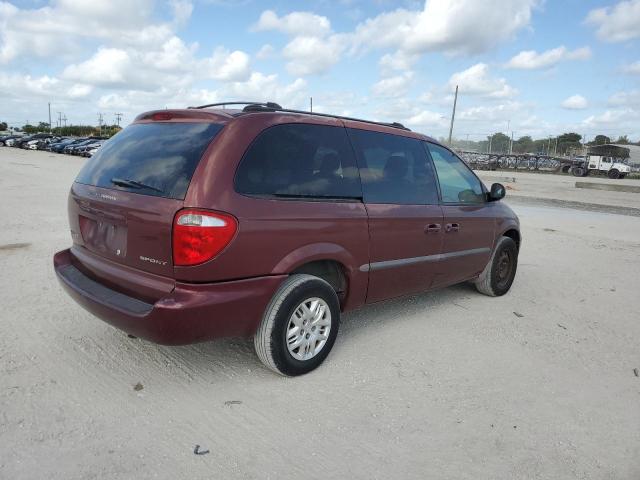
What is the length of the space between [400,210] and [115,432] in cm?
247

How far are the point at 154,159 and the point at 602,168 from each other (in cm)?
4509

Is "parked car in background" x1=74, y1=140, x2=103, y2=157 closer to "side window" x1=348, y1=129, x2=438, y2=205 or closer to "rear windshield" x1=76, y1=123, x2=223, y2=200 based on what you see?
"rear windshield" x1=76, y1=123, x2=223, y2=200

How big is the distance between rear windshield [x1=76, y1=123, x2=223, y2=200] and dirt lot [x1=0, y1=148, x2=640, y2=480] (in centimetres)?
124

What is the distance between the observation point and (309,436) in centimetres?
276

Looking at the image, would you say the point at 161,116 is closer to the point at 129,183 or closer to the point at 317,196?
the point at 129,183

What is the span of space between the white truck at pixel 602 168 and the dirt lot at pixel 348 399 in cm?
4101

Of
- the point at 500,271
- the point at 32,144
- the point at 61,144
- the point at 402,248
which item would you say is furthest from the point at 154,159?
the point at 32,144

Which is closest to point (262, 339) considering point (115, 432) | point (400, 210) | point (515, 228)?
point (115, 432)

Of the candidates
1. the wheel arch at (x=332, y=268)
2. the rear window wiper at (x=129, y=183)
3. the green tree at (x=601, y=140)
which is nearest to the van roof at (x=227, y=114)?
the rear window wiper at (x=129, y=183)

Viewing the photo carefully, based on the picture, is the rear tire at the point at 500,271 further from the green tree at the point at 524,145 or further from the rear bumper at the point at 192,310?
the green tree at the point at 524,145

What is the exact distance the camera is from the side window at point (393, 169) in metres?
3.81

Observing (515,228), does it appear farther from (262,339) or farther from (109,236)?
(109,236)

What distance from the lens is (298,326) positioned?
11.0 feet

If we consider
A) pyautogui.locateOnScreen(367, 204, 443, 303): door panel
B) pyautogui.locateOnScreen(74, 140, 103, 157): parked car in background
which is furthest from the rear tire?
pyautogui.locateOnScreen(74, 140, 103, 157): parked car in background
